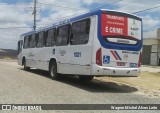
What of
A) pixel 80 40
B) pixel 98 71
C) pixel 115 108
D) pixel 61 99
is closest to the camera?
pixel 115 108

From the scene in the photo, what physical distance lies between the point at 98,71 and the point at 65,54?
11.2 ft

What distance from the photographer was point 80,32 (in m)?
16.2

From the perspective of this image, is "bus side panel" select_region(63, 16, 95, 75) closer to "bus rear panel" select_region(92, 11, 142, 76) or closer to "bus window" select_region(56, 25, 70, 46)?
"bus rear panel" select_region(92, 11, 142, 76)

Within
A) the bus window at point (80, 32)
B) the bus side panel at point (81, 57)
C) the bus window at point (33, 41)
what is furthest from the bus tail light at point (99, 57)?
the bus window at point (33, 41)

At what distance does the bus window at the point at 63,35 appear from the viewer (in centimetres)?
1781

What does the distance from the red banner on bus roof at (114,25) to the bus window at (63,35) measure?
10.4 feet

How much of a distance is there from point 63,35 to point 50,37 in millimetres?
2355

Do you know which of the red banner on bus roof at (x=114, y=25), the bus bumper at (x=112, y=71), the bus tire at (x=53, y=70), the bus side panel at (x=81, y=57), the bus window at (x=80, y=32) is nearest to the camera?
the bus bumper at (x=112, y=71)

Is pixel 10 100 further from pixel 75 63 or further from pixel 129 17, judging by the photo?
pixel 129 17

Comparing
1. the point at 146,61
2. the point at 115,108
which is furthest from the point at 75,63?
the point at 146,61

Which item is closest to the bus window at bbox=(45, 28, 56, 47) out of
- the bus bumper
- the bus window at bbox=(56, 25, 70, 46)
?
the bus window at bbox=(56, 25, 70, 46)

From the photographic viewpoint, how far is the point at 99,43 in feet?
48.7

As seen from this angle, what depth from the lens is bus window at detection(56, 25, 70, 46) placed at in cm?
1781

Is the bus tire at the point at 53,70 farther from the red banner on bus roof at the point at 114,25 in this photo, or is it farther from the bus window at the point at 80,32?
the red banner on bus roof at the point at 114,25
